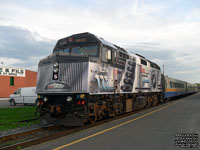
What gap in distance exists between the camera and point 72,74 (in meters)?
7.78

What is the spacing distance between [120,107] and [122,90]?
0.96 m

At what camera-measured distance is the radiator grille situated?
763 cm

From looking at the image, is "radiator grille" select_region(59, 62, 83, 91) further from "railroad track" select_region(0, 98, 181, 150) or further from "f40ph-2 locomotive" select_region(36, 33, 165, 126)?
"railroad track" select_region(0, 98, 181, 150)

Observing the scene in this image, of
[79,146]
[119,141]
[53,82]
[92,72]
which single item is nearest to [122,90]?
[92,72]

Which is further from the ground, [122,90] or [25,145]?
[122,90]

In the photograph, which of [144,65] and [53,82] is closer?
[53,82]

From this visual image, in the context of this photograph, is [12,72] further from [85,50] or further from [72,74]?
[72,74]

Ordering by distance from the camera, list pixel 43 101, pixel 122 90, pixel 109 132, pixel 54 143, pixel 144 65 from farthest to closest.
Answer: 1. pixel 144 65
2. pixel 122 90
3. pixel 43 101
4. pixel 109 132
5. pixel 54 143

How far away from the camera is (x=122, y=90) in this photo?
34.6ft

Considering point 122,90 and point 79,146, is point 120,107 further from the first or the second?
point 79,146

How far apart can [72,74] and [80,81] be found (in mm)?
468

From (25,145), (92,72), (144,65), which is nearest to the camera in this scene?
(25,145)

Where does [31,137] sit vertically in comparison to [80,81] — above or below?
below

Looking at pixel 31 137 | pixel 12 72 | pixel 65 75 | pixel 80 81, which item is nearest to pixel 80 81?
pixel 80 81
